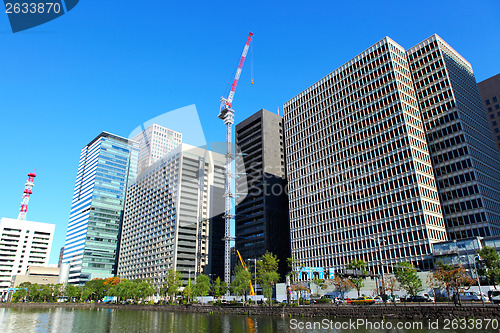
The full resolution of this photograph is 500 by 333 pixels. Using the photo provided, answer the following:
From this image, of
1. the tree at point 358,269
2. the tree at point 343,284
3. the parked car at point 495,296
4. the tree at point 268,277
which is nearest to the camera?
the parked car at point 495,296

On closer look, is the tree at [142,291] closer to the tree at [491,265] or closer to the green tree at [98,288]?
the green tree at [98,288]

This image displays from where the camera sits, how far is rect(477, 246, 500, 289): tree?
204 feet

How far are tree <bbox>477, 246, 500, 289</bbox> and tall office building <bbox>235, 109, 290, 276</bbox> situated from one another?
88.2 m

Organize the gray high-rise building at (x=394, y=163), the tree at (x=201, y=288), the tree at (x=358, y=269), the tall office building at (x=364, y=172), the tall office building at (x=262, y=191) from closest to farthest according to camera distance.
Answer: the tree at (x=358, y=269) < the gray high-rise building at (x=394, y=163) < the tall office building at (x=364, y=172) < the tree at (x=201, y=288) < the tall office building at (x=262, y=191)

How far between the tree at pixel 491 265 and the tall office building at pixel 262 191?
8819 centimetres

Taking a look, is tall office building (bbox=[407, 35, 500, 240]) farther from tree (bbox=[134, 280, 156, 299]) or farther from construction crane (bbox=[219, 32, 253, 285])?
tree (bbox=[134, 280, 156, 299])

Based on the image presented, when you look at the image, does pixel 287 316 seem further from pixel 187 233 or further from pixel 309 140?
pixel 187 233

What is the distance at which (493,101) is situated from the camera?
164875 millimetres

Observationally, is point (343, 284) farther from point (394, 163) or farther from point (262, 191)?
point (262, 191)

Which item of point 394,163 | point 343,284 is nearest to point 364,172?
point 394,163

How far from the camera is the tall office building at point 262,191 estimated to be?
501 ft

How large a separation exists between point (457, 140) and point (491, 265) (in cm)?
5682

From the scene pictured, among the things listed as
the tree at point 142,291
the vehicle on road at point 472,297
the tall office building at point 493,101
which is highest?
the tall office building at point 493,101

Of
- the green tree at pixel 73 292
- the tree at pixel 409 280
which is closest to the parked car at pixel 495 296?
the tree at pixel 409 280
